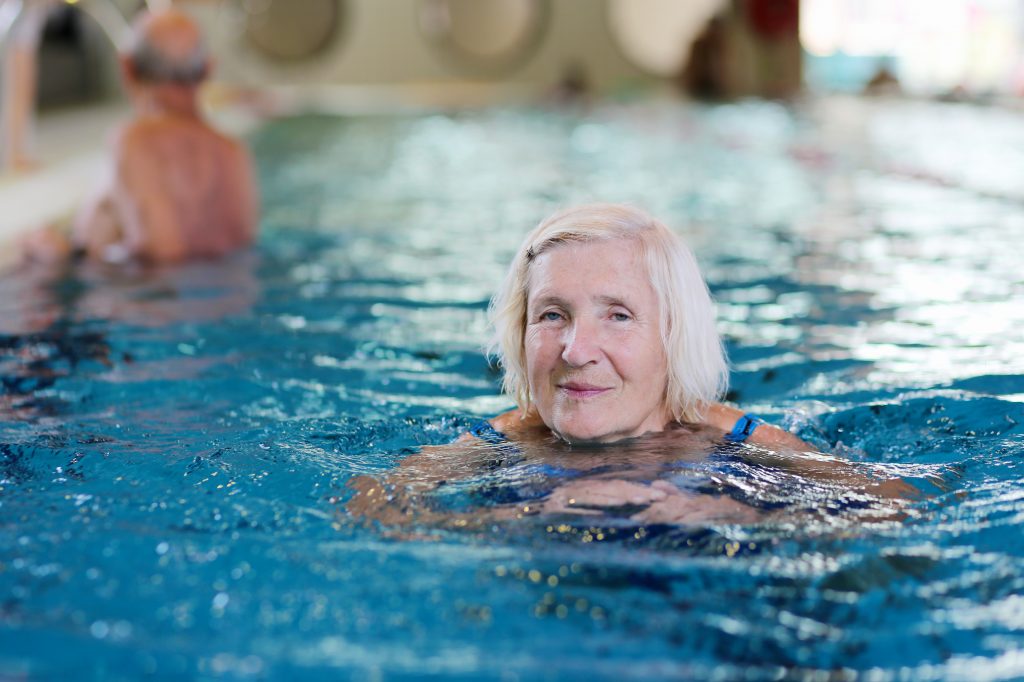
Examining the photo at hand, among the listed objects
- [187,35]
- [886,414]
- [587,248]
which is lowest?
[886,414]

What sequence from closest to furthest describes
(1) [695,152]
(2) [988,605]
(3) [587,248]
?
(2) [988,605] < (3) [587,248] < (1) [695,152]

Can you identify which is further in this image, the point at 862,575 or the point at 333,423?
the point at 333,423

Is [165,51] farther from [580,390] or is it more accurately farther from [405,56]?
[405,56]

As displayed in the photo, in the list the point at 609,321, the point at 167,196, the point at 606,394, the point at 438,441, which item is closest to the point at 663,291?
the point at 609,321

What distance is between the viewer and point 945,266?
5500 millimetres

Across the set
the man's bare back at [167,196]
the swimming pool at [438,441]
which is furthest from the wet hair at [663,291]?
the man's bare back at [167,196]

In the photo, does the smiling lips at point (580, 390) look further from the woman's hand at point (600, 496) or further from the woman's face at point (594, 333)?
the woman's hand at point (600, 496)

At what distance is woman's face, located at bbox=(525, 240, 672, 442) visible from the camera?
246cm

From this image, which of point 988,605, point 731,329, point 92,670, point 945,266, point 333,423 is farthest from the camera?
point 945,266

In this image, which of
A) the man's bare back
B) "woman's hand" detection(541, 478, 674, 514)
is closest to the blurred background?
the man's bare back

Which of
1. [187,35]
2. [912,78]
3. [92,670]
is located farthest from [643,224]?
[912,78]

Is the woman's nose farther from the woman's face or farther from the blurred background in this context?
the blurred background

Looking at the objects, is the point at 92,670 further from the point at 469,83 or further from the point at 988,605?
the point at 469,83

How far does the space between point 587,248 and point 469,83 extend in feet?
68.1
